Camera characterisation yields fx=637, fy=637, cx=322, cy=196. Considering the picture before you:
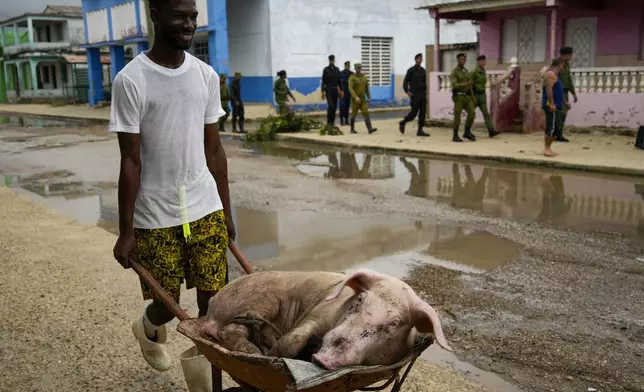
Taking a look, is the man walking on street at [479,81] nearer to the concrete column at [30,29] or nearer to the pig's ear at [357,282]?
the pig's ear at [357,282]

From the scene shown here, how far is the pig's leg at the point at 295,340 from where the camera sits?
222cm

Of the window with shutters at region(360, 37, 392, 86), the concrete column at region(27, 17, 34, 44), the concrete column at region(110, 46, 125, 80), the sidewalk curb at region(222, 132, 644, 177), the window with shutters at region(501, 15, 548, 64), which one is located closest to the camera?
the sidewalk curb at region(222, 132, 644, 177)

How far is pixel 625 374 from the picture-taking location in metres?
3.62

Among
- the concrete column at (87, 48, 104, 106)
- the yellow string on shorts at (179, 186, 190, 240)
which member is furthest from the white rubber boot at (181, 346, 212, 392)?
the concrete column at (87, 48, 104, 106)

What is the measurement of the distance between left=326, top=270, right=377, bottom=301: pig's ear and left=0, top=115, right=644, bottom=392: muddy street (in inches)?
63.1

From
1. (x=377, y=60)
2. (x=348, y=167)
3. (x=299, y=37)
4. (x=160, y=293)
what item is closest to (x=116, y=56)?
(x=299, y=37)

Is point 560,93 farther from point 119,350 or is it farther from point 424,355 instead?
point 119,350

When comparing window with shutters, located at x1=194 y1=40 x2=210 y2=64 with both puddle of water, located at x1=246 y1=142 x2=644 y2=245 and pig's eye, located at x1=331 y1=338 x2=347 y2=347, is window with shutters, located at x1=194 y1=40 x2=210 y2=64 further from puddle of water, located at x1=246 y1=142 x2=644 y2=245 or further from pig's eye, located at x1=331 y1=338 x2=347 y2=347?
pig's eye, located at x1=331 y1=338 x2=347 y2=347

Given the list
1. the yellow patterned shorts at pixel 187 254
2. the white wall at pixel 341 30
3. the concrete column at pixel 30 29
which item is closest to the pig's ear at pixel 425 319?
the yellow patterned shorts at pixel 187 254

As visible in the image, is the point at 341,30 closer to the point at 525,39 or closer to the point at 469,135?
the point at 525,39

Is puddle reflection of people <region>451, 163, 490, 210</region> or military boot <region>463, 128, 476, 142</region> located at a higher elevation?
military boot <region>463, 128, 476, 142</region>

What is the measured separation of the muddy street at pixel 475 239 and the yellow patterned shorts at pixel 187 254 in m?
1.63

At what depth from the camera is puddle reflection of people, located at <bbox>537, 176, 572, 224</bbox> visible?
290 inches

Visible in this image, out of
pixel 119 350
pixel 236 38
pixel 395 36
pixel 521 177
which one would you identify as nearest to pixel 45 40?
pixel 236 38
